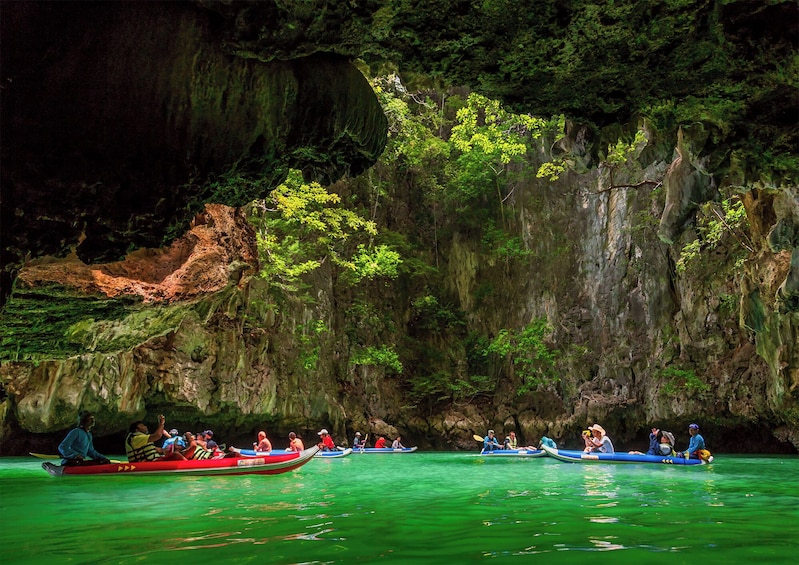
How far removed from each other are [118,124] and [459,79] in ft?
10.2

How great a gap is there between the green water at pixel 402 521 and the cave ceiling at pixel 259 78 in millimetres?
2499

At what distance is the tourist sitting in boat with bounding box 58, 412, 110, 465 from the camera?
977 centimetres

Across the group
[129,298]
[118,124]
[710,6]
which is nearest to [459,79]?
[710,6]

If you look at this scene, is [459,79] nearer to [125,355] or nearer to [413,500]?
[413,500]

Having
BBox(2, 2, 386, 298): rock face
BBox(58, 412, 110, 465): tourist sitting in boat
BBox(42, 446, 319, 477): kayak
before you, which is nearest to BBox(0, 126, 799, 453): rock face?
BBox(58, 412, 110, 465): tourist sitting in boat

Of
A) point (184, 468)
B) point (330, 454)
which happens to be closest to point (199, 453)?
point (184, 468)

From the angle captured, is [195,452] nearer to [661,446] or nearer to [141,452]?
[141,452]

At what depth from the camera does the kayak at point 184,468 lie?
934cm

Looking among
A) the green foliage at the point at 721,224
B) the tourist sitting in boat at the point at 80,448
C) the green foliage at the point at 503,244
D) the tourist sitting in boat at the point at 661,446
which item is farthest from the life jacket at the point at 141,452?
the green foliage at the point at 503,244

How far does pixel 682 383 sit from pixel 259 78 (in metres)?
16.7

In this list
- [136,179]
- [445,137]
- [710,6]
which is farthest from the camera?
[445,137]

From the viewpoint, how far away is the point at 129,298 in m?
8.13

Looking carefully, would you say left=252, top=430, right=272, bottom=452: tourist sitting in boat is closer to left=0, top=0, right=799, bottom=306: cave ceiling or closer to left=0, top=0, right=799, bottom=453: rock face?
left=0, top=0, right=799, bottom=453: rock face

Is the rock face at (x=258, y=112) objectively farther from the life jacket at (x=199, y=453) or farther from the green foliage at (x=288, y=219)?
the green foliage at (x=288, y=219)
